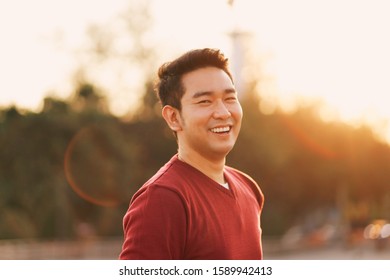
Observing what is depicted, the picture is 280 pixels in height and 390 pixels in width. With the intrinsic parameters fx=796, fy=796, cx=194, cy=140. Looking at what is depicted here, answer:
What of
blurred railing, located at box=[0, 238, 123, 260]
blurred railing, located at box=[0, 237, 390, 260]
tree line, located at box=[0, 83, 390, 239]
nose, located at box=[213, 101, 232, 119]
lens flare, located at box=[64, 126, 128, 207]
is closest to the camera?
nose, located at box=[213, 101, 232, 119]

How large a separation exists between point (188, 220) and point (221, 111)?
0.42 meters

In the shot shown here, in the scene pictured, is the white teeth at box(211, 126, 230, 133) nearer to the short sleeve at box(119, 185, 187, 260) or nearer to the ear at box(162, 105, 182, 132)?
the ear at box(162, 105, 182, 132)

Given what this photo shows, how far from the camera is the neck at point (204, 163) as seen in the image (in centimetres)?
290

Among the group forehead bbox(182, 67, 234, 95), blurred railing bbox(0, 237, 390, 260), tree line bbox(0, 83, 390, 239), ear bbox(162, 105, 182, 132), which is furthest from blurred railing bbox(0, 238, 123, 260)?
forehead bbox(182, 67, 234, 95)

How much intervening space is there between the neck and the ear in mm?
89

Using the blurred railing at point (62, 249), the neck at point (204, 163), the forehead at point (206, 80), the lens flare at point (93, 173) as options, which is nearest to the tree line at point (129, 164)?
the lens flare at point (93, 173)

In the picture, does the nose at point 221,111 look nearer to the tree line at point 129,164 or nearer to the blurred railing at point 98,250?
the blurred railing at point 98,250

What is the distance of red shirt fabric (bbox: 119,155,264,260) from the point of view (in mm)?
2543

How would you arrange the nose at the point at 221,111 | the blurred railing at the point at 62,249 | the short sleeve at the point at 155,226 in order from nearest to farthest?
the short sleeve at the point at 155,226, the nose at the point at 221,111, the blurred railing at the point at 62,249

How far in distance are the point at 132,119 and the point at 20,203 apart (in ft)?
27.5

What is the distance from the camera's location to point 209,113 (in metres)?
2.81

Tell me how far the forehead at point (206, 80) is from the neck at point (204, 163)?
23 cm
